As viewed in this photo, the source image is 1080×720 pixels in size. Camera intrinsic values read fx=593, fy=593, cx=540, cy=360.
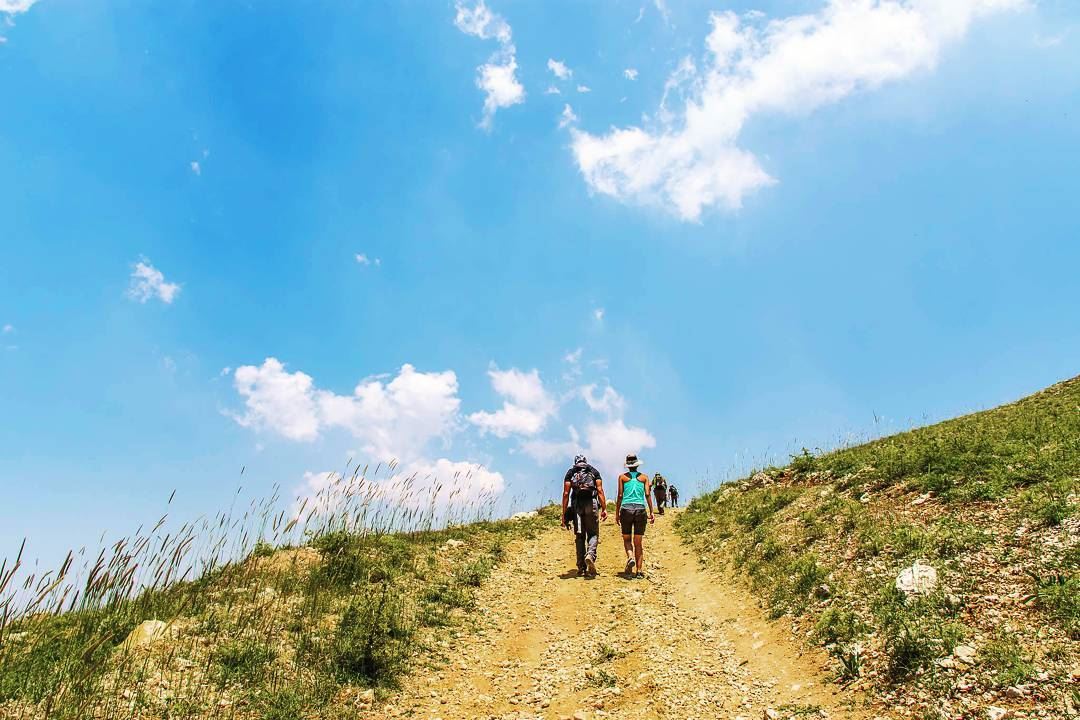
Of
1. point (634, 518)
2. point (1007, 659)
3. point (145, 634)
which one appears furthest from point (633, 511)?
point (145, 634)

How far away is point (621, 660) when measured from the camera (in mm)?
8984

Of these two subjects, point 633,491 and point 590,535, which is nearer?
point 633,491

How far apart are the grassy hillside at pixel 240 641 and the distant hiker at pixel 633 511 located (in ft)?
12.1

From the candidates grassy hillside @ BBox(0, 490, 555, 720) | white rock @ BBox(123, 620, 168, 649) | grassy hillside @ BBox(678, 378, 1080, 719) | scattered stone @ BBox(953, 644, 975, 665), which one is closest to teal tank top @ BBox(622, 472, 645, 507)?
grassy hillside @ BBox(678, 378, 1080, 719)

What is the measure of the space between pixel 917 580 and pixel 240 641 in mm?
10215

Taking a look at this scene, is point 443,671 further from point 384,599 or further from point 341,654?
point 384,599

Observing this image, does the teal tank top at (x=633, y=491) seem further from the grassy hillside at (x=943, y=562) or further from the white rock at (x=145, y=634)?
the white rock at (x=145, y=634)

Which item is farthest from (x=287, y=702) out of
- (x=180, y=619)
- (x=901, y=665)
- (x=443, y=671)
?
(x=901, y=665)

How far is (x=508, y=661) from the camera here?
954 cm

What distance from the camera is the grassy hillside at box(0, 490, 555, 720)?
7.33 meters

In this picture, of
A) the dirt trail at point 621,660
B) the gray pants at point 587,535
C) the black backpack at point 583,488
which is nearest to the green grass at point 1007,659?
the dirt trail at point 621,660

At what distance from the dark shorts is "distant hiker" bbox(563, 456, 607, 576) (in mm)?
461

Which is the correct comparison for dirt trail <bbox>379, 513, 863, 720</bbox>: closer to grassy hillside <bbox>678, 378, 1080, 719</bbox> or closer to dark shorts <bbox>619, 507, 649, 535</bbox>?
grassy hillside <bbox>678, 378, 1080, 719</bbox>

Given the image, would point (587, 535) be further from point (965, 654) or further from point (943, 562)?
point (965, 654)
